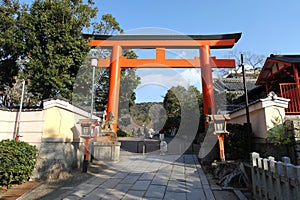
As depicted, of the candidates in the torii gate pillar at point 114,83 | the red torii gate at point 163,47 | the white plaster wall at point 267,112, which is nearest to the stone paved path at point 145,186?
the white plaster wall at point 267,112

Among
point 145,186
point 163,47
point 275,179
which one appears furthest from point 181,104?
point 275,179

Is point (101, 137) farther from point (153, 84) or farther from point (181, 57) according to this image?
point (181, 57)

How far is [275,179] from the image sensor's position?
2.69m

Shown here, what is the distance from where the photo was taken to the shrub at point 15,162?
14.0 feet

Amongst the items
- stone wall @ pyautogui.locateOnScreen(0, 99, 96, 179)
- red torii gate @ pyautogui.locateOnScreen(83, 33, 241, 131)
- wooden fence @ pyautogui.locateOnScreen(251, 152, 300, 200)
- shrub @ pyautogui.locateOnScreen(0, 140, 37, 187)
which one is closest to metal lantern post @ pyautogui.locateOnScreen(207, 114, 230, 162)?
wooden fence @ pyautogui.locateOnScreen(251, 152, 300, 200)

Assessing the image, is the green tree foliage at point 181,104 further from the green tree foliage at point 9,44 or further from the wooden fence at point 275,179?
the green tree foliage at point 9,44

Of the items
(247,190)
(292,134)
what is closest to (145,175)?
(247,190)

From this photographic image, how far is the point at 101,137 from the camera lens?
8461mm

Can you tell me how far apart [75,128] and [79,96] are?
2.98 meters

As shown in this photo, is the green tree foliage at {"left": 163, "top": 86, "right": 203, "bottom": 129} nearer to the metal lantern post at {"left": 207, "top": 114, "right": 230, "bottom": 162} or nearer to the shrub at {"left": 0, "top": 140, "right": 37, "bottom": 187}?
the metal lantern post at {"left": 207, "top": 114, "right": 230, "bottom": 162}

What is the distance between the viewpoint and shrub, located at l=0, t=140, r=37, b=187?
4266mm

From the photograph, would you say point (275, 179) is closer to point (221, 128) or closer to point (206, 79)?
point (221, 128)

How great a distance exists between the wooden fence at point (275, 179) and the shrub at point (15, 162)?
517 centimetres

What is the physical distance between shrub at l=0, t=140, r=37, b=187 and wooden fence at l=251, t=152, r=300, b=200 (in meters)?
5.17
